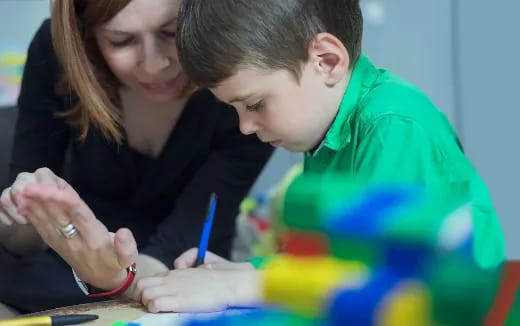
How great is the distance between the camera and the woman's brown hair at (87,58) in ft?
2.67

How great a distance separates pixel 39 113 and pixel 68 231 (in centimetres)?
36

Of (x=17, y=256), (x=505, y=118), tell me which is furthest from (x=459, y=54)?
(x=17, y=256)

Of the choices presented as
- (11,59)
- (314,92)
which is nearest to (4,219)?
(314,92)

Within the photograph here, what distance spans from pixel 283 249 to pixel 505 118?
3.27 ft

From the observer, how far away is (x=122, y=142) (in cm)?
97

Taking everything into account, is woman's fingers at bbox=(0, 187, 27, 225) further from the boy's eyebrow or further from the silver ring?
the boy's eyebrow

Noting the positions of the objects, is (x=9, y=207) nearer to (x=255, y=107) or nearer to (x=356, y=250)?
(x=255, y=107)

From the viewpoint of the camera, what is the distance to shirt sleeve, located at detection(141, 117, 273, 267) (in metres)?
0.93

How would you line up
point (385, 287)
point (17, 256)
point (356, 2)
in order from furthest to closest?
1. point (17, 256)
2. point (356, 2)
3. point (385, 287)

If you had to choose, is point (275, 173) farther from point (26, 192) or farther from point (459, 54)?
point (26, 192)

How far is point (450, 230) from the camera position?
0.26 m

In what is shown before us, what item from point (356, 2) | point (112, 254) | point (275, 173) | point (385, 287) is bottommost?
point (275, 173)

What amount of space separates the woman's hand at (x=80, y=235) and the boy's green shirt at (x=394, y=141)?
132 mm

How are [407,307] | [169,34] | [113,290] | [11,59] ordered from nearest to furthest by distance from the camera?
[407,307]
[113,290]
[169,34]
[11,59]
